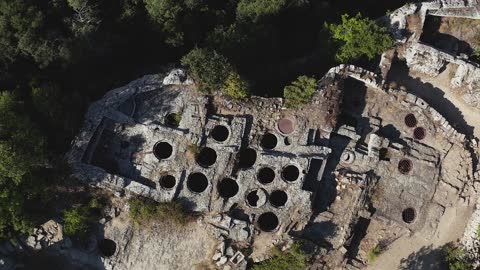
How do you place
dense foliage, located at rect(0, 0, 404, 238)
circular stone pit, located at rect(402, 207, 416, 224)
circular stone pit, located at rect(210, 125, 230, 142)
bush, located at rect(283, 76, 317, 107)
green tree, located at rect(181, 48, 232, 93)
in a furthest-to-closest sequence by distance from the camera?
circular stone pit, located at rect(402, 207, 416, 224) < circular stone pit, located at rect(210, 125, 230, 142) < bush, located at rect(283, 76, 317, 107) < green tree, located at rect(181, 48, 232, 93) < dense foliage, located at rect(0, 0, 404, 238)

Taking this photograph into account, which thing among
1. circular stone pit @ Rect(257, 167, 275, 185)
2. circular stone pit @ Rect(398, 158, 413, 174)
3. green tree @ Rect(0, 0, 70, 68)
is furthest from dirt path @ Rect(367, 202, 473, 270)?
green tree @ Rect(0, 0, 70, 68)

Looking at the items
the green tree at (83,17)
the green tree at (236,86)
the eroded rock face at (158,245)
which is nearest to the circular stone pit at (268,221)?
the eroded rock face at (158,245)

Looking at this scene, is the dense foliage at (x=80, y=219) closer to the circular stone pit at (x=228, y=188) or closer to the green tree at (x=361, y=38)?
the circular stone pit at (x=228, y=188)

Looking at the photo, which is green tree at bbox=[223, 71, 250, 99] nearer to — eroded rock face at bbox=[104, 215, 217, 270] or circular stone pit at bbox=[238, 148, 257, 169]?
circular stone pit at bbox=[238, 148, 257, 169]

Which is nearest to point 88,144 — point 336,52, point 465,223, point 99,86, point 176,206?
point 99,86

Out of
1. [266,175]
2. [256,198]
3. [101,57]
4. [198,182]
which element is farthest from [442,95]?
[101,57]

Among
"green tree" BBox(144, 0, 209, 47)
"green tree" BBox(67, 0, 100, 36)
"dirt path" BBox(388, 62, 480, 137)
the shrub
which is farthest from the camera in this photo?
"dirt path" BBox(388, 62, 480, 137)

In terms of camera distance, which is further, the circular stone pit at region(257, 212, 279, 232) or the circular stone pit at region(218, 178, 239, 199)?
the circular stone pit at region(218, 178, 239, 199)
